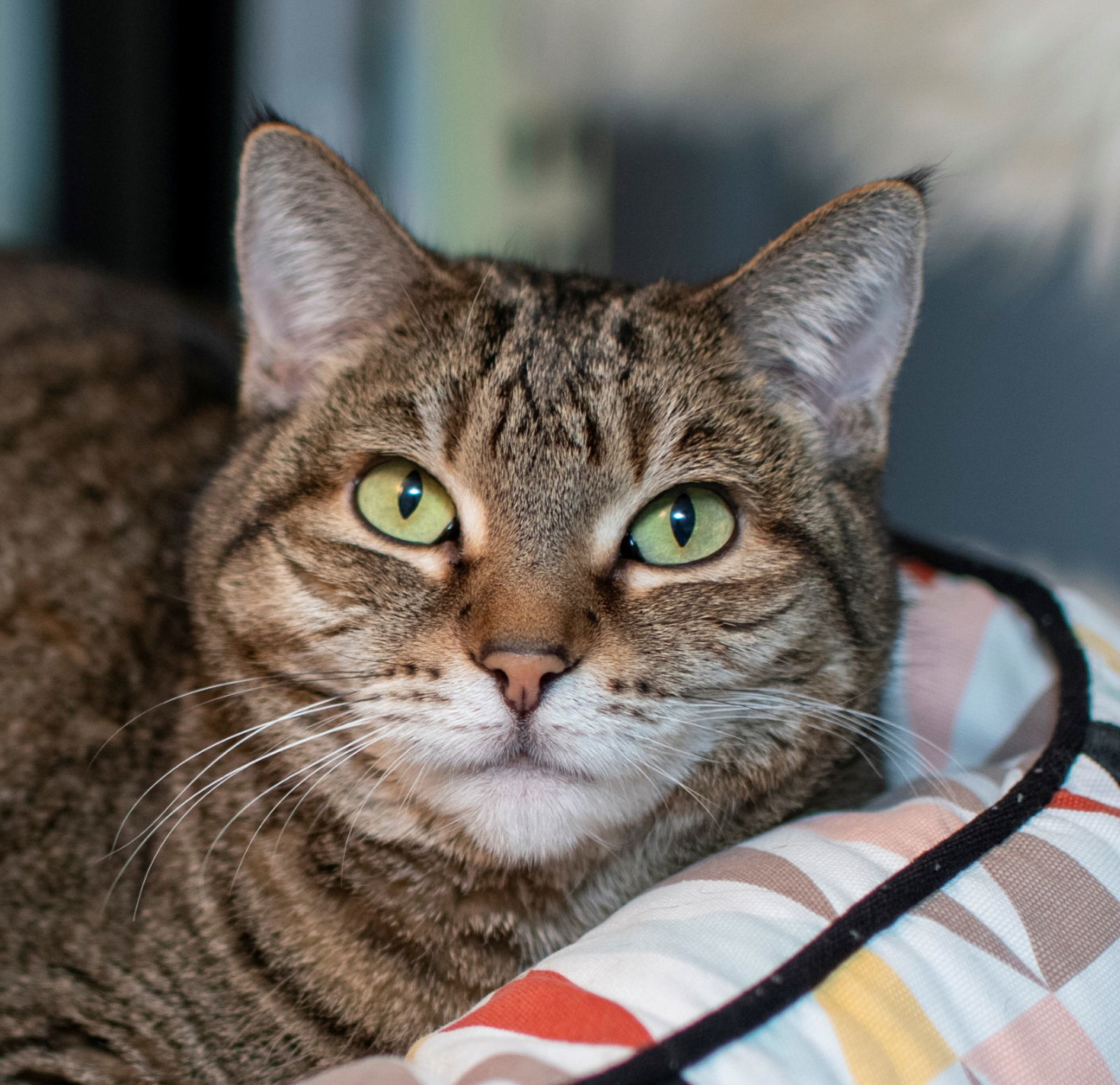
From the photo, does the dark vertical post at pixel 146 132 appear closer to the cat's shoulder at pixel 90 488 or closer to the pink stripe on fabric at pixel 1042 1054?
the cat's shoulder at pixel 90 488

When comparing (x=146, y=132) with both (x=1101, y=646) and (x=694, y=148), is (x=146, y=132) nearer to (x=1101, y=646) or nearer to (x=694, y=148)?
(x=694, y=148)

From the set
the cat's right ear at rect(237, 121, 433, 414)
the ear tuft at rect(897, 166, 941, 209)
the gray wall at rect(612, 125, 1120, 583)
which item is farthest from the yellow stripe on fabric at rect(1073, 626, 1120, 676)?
the cat's right ear at rect(237, 121, 433, 414)

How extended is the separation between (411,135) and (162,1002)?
309 cm

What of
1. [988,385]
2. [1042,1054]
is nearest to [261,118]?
[1042,1054]

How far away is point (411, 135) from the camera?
3.73 meters

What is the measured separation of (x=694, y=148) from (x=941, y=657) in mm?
1706

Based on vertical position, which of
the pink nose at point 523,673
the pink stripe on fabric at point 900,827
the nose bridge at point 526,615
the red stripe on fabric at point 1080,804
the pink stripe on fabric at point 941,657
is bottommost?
the pink stripe on fabric at point 941,657

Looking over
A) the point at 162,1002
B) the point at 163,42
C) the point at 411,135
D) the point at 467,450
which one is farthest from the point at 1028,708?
the point at 163,42

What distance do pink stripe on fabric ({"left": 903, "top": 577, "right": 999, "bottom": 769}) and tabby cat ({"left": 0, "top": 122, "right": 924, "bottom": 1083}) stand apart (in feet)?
0.82

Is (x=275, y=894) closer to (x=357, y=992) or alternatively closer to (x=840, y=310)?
(x=357, y=992)

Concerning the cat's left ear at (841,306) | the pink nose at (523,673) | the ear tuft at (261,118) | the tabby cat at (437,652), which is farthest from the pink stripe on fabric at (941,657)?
the ear tuft at (261,118)

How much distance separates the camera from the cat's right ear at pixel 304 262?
140cm

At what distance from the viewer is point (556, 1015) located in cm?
102

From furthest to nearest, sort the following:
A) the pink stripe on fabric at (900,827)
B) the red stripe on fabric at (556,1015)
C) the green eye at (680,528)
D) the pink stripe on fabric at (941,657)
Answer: the pink stripe on fabric at (941,657)
the green eye at (680,528)
the pink stripe on fabric at (900,827)
the red stripe on fabric at (556,1015)
